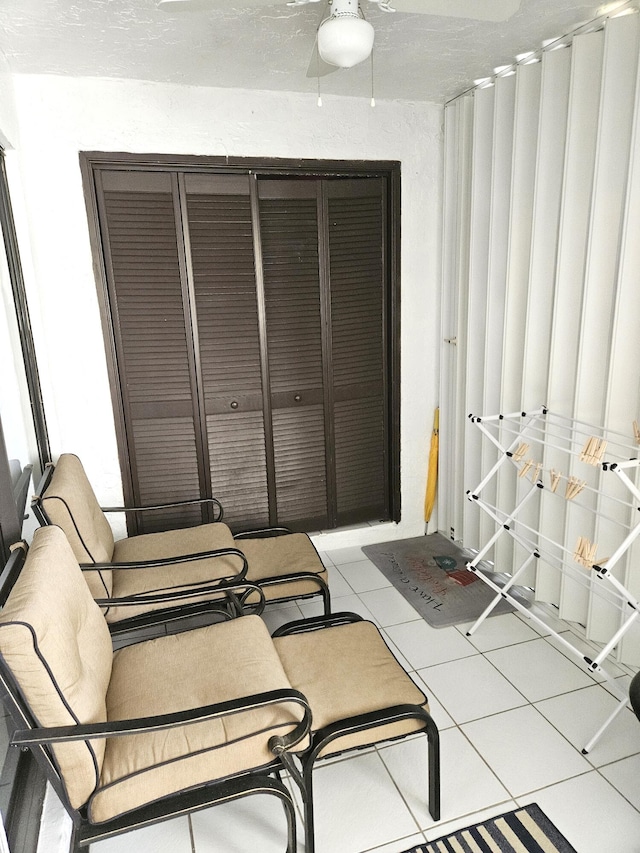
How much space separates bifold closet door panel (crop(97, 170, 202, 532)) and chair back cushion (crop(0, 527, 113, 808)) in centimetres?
151

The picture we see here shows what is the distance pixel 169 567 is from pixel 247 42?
228cm

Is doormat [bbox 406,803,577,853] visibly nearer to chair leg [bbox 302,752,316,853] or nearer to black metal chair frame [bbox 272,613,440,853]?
black metal chair frame [bbox 272,613,440,853]

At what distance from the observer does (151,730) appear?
144 cm

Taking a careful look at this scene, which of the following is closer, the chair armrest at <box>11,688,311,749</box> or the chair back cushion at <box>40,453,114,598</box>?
the chair armrest at <box>11,688,311,749</box>

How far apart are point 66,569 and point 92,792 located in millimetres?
595

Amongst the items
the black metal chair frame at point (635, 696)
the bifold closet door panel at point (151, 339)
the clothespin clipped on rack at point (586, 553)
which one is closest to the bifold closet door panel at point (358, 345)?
the bifold closet door panel at point (151, 339)

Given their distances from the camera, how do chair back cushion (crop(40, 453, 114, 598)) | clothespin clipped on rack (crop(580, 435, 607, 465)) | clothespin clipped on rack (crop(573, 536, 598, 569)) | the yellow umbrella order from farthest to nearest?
1. the yellow umbrella
2. chair back cushion (crop(40, 453, 114, 598))
3. clothespin clipped on rack (crop(580, 435, 607, 465))
4. clothespin clipped on rack (crop(573, 536, 598, 569))

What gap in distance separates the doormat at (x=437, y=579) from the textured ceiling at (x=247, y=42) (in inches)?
102

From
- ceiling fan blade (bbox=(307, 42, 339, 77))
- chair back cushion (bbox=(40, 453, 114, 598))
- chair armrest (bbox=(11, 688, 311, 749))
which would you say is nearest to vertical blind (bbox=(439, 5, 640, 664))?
ceiling fan blade (bbox=(307, 42, 339, 77))

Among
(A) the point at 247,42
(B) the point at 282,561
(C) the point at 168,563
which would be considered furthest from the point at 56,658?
(A) the point at 247,42

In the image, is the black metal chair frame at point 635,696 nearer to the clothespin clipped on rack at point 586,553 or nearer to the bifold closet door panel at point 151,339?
the clothespin clipped on rack at point 586,553

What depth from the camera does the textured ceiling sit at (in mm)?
2084

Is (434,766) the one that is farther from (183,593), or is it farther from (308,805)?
(183,593)

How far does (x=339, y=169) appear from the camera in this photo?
125 inches
